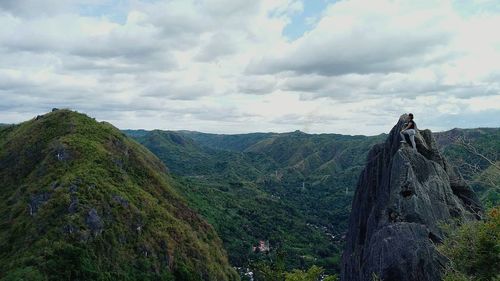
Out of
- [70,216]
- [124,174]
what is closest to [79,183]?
[70,216]

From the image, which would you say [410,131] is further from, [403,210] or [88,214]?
[88,214]

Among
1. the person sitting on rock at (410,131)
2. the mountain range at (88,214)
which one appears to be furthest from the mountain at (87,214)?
the person sitting on rock at (410,131)

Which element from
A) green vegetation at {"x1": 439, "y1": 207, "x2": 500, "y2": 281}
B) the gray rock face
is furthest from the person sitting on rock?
green vegetation at {"x1": 439, "y1": 207, "x2": 500, "y2": 281}

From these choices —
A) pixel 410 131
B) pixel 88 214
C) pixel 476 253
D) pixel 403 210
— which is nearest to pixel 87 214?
pixel 88 214

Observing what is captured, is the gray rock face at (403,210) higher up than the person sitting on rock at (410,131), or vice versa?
the person sitting on rock at (410,131)

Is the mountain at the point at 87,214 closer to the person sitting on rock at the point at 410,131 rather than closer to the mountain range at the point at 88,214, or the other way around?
the mountain range at the point at 88,214

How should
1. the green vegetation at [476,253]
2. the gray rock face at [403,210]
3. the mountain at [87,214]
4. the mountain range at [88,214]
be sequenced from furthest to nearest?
the mountain at [87,214] → the mountain range at [88,214] → the gray rock face at [403,210] → the green vegetation at [476,253]

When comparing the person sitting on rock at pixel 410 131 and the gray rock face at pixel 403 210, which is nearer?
the gray rock face at pixel 403 210
